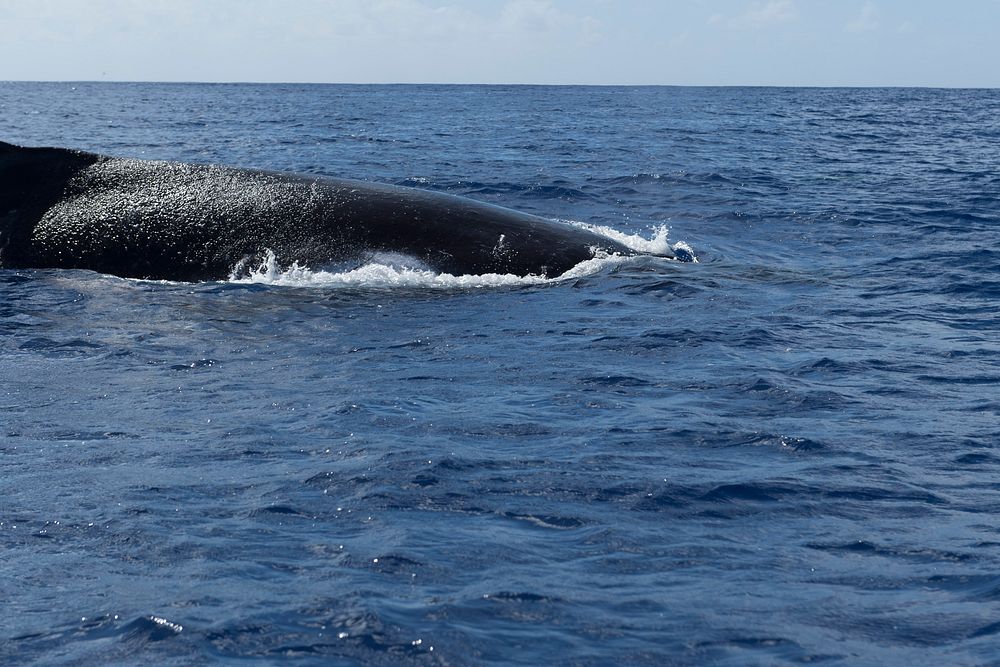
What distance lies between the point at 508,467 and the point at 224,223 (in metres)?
7.45

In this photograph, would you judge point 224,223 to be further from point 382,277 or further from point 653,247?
point 653,247

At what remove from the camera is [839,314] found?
12141mm

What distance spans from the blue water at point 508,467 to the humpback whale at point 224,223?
0.45 metres

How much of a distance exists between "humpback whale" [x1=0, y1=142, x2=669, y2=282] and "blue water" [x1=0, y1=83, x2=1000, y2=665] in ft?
1.46

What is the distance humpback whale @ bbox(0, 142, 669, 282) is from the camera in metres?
13.1

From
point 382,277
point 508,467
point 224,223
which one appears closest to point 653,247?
point 382,277

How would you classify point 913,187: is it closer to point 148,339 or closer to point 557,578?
point 148,339

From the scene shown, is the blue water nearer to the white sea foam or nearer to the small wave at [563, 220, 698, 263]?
the white sea foam

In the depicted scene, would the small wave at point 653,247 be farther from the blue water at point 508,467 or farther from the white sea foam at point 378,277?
the white sea foam at point 378,277

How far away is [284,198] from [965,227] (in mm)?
12399

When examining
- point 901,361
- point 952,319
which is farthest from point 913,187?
point 901,361

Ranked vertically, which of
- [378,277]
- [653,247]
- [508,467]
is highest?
[653,247]

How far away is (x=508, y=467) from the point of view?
23.4 ft

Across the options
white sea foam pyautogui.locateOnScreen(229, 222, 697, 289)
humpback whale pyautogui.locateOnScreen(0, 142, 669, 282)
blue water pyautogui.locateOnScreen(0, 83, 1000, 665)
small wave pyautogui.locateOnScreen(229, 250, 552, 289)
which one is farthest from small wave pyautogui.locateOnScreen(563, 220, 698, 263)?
small wave pyautogui.locateOnScreen(229, 250, 552, 289)
